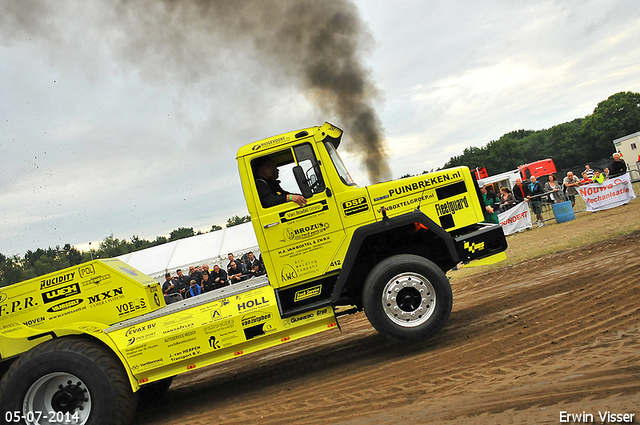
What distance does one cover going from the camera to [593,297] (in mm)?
6180

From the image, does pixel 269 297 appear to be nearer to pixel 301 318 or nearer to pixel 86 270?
pixel 301 318

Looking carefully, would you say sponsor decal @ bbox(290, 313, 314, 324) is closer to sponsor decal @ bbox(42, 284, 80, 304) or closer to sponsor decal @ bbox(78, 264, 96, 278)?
sponsor decal @ bbox(78, 264, 96, 278)

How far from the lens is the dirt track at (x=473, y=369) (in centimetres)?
371

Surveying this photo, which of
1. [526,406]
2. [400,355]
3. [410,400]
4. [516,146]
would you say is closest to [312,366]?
[400,355]

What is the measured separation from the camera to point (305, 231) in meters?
5.64

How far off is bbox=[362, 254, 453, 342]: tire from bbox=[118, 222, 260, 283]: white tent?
50.0 ft

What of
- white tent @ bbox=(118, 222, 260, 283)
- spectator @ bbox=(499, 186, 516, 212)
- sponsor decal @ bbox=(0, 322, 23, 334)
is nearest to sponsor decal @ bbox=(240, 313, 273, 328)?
sponsor decal @ bbox=(0, 322, 23, 334)

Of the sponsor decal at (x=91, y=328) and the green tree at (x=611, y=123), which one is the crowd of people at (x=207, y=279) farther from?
the green tree at (x=611, y=123)

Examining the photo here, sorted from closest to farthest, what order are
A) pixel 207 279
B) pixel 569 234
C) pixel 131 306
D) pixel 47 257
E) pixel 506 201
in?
pixel 131 306, pixel 207 279, pixel 569 234, pixel 506 201, pixel 47 257

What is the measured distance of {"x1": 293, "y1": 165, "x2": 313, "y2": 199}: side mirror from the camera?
5422mm

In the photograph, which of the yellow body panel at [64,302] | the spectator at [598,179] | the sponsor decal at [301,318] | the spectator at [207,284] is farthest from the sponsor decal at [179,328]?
the spectator at [598,179]

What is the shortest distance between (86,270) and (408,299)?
13.4 ft

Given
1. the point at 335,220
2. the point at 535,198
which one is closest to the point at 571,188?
the point at 535,198

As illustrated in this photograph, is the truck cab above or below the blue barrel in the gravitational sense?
above
